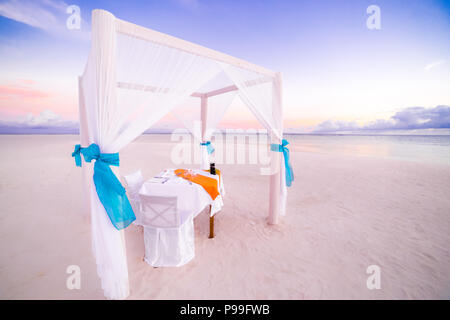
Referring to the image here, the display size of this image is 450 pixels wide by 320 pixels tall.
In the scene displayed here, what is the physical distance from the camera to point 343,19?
4.52 metres

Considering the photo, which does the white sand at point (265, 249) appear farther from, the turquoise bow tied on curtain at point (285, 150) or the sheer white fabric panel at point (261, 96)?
the sheer white fabric panel at point (261, 96)

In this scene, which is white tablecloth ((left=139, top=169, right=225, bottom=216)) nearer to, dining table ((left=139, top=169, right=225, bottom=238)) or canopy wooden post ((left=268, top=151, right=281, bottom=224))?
dining table ((left=139, top=169, right=225, bottom=238))

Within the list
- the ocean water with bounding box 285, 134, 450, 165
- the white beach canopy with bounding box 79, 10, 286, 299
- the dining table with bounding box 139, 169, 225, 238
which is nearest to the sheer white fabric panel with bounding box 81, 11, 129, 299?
the white beach canopy with bounding box 79, 10, 286, 299

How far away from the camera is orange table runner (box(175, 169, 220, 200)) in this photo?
237 centimetres

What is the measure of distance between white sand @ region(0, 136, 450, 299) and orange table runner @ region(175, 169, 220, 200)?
2.27ft

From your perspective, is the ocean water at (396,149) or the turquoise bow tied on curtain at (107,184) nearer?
the turquoise bow tied on curtain at (107,184)

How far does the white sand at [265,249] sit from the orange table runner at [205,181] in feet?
2.27

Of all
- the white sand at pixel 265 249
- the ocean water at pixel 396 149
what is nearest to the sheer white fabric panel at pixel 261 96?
the white sand at pixel 265 249

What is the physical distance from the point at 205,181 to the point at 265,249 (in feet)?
3.86

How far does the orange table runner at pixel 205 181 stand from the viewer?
237cm
